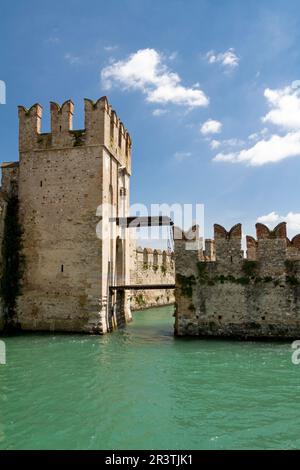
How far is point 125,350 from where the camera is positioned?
44.0ft

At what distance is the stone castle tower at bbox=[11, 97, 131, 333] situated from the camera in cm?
1755

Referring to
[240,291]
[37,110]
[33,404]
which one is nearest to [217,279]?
[240,291]

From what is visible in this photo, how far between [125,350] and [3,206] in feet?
28.9

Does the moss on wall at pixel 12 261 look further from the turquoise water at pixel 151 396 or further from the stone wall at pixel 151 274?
the stone wall at pixel 151 274

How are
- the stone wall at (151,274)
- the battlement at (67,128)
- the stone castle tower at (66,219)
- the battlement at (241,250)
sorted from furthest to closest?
the stone wall at (151,274) < the battlement at (67,128) < the stone castle tower at (66,219) < the battlement at (241,250)

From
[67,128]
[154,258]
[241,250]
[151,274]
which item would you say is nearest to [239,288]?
[241,250]

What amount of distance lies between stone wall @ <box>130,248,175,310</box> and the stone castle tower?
882 centimetres

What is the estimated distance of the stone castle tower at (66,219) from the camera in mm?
17547

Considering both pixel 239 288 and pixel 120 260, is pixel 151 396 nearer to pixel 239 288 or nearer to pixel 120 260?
pixel 239 288

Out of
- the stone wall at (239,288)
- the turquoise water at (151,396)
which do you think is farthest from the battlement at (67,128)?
the turquoise water at (151,396)

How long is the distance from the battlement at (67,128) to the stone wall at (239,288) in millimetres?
6182

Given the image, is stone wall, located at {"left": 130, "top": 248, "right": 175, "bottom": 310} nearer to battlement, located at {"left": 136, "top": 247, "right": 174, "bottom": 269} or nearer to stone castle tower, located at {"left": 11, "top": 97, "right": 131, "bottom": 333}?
battlement, located at {"left": 136, "top": 247, "right": 174, "bottom": 269}

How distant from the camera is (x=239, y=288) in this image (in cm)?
1533

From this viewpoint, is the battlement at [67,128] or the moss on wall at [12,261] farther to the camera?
the moss on wall at [12,261]
